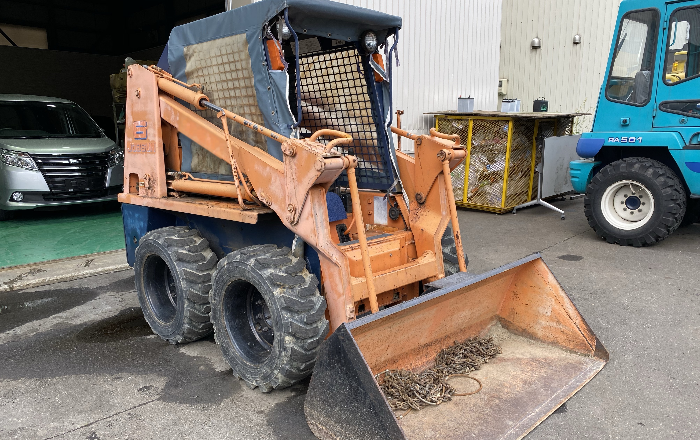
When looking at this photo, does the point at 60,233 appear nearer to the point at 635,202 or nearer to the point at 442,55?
the point at 442,55

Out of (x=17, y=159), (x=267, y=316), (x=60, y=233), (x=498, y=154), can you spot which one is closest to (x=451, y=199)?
(x=267, y=316)

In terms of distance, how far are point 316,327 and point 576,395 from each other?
1737 millimetres

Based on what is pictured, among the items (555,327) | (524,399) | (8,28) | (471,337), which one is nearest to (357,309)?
(471,337)

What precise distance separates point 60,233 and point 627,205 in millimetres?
8059

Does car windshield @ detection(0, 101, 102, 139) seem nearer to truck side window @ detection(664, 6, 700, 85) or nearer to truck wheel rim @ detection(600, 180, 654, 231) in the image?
truck wheel rim @ detection(600, 180, 654, 231)

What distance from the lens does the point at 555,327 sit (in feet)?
12.5

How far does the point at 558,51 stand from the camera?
14.1 metres

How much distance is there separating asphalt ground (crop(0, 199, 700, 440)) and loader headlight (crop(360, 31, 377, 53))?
248 centimetres

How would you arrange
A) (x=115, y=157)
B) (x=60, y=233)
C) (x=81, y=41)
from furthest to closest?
(x=81, y=41) < (x=115, y=157) < (x=60, y=233)

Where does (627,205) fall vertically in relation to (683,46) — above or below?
below

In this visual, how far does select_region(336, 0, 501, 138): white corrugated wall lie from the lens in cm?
982

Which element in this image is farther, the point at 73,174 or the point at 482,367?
the point at 73,174

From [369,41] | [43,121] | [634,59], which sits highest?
[634,59]

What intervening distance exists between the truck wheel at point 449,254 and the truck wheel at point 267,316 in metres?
1.31
